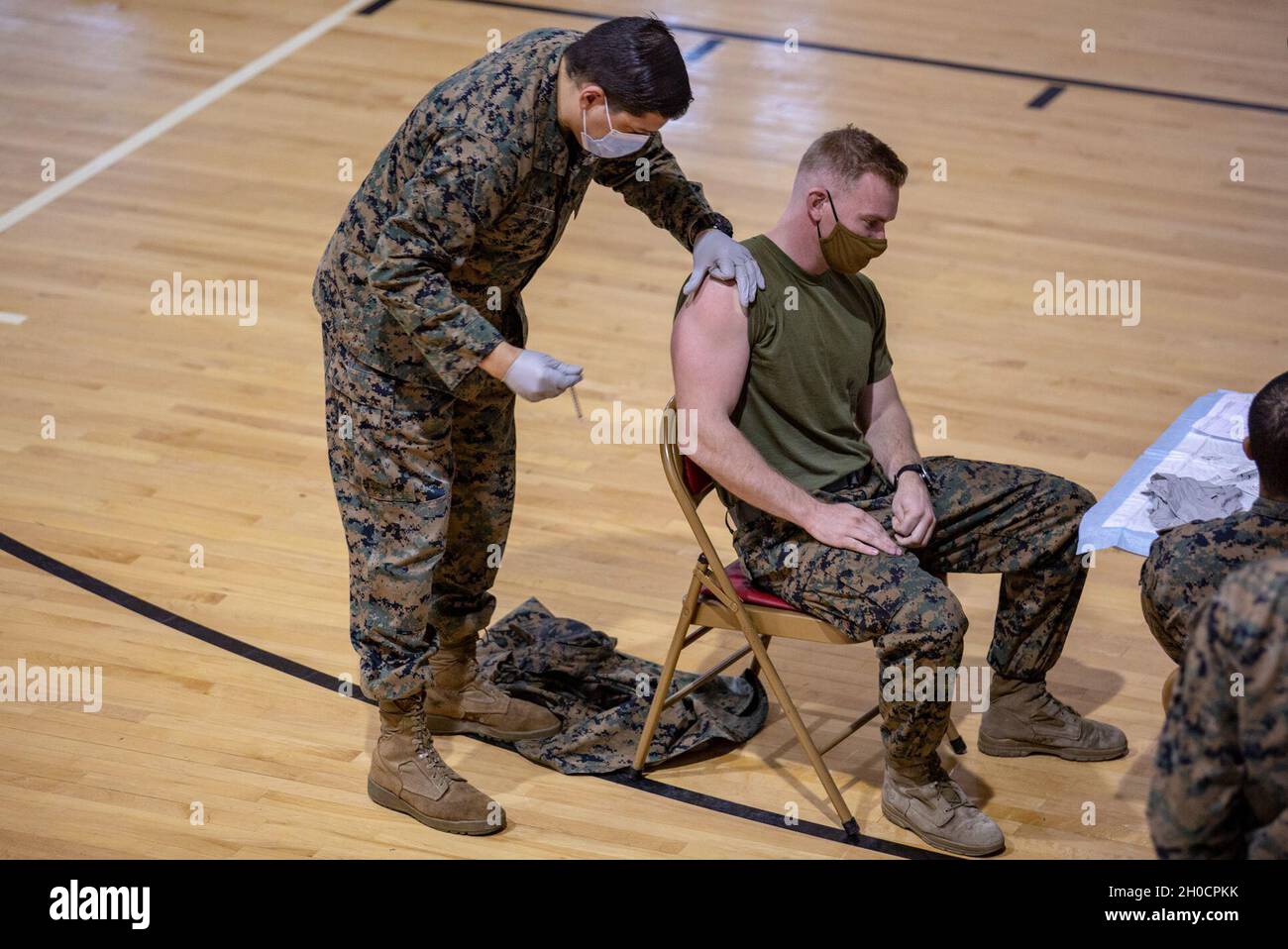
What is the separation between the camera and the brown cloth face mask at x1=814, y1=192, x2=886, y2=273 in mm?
3734

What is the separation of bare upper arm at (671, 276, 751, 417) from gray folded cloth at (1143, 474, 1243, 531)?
911 millimetres

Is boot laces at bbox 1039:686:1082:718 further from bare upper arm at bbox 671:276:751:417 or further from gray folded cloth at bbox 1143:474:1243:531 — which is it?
bare upper arm at bbox 671:276:751:417

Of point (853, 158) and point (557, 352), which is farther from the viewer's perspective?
point (557, 352)

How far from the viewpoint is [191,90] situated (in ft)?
27.4

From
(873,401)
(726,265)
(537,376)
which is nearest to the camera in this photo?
(537,376)

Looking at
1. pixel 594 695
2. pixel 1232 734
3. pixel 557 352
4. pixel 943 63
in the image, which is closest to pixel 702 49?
pixel 943 63

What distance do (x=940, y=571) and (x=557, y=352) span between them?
2.45 meters

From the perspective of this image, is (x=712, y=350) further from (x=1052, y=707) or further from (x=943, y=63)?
(x=943, y=63)

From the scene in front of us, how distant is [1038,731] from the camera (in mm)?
4109

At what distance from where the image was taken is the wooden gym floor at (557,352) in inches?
156

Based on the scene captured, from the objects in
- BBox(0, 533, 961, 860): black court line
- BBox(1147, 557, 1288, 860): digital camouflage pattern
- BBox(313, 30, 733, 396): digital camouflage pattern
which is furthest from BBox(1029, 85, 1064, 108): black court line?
BBox(1147, 557, 1288, 860): digital camouflage pattern

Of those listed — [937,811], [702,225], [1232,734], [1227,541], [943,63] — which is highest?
[943,63]
